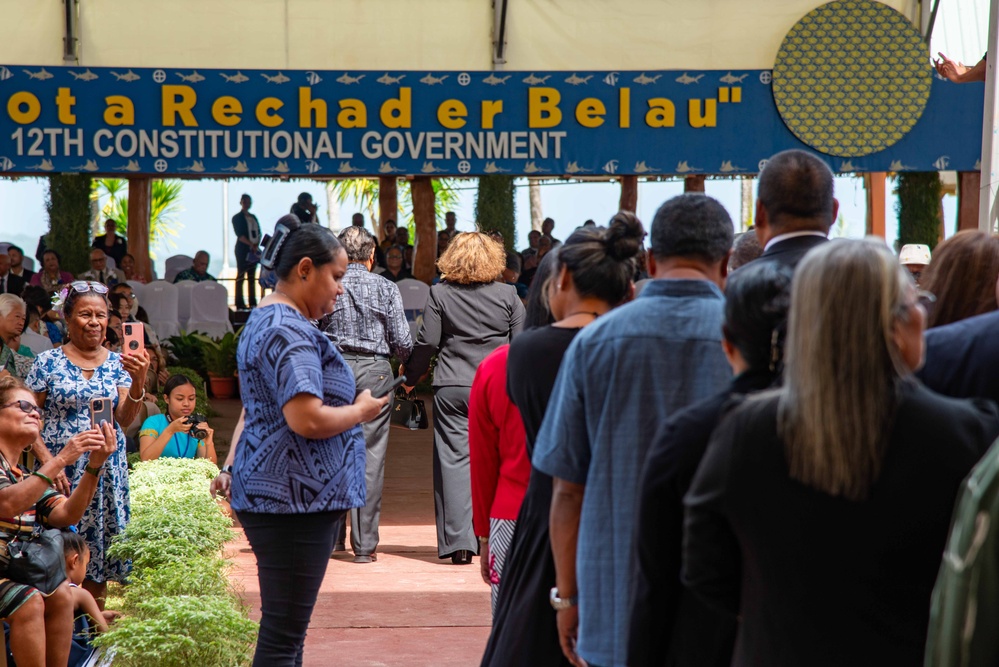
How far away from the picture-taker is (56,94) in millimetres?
9305

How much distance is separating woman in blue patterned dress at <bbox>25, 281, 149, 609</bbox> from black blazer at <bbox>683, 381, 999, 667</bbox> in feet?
12.7

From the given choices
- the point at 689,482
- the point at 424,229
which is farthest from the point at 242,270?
the point at 689,482

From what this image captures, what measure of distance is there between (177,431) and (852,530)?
592 cm

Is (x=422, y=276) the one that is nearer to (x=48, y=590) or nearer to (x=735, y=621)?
(x=48, y=590)

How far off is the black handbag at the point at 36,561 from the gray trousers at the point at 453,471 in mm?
2234

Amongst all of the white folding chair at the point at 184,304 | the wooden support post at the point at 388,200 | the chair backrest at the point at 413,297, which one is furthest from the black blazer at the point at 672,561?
the wooden support post at the point at 388,200

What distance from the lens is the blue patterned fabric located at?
3299mm

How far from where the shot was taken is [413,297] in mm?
15578

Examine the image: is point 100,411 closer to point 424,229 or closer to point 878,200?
point 878,200

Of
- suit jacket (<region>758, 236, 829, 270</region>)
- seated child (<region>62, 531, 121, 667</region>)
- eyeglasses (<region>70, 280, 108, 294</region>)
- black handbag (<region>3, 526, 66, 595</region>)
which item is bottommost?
seated child (<region>62, 531, 121, 667</region>)

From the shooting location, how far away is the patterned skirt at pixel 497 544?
141 inches

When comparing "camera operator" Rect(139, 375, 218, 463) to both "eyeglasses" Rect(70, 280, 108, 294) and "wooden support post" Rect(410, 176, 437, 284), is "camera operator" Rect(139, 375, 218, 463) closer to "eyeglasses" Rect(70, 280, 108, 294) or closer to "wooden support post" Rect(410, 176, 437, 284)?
"eyeglasses" Rect(70, 280, 108, 294)

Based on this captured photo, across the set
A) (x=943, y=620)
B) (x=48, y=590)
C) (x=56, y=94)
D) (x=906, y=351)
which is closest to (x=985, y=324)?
(x=906, y=351)

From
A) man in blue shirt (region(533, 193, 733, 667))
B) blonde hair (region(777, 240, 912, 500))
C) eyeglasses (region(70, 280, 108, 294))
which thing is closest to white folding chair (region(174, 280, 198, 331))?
eyeglasses (region(70, 280, 108, 294))
